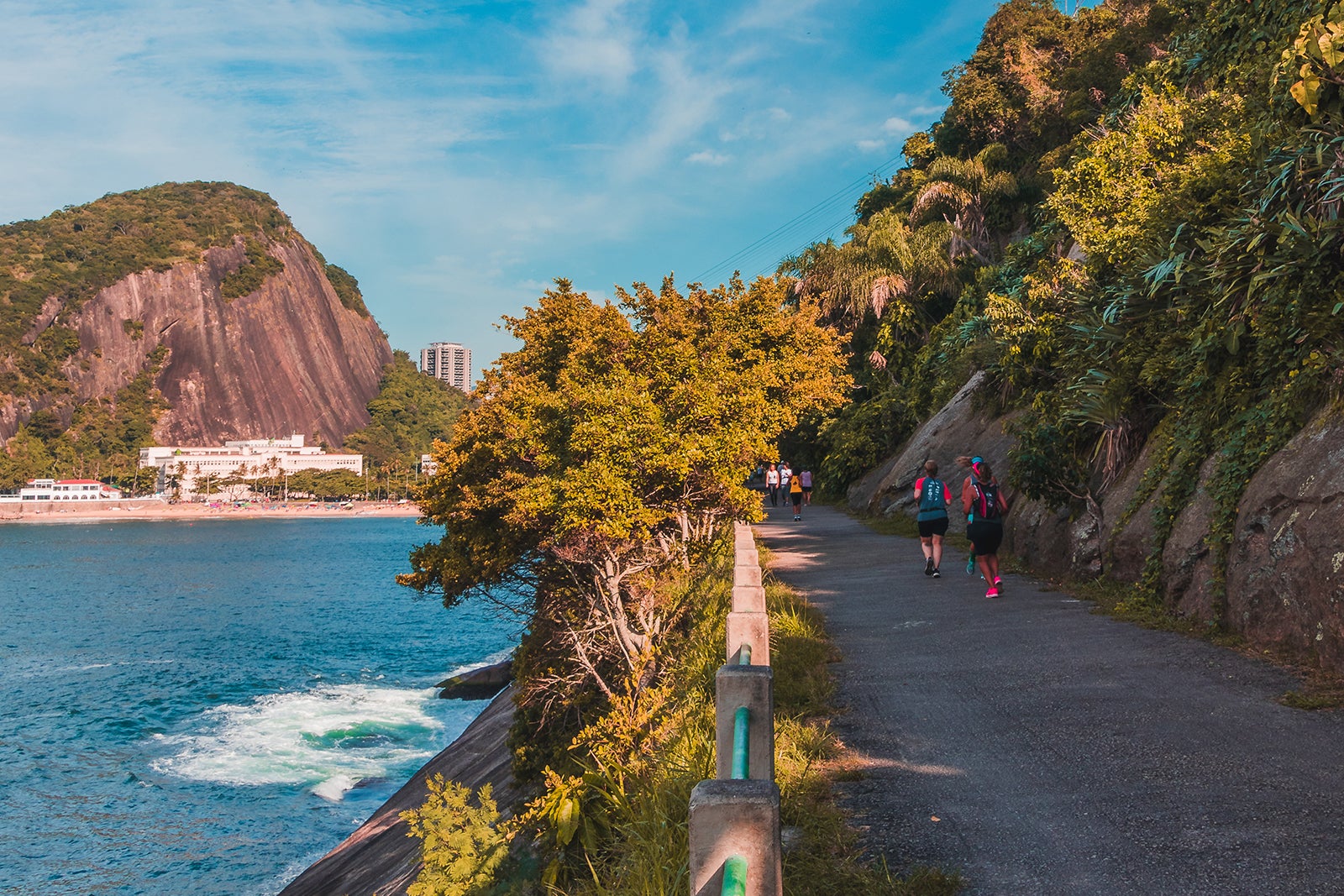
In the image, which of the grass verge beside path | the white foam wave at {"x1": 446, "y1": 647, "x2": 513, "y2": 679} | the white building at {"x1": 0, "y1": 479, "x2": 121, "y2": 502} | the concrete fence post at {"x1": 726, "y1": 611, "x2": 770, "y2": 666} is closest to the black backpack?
the grass verge beside path

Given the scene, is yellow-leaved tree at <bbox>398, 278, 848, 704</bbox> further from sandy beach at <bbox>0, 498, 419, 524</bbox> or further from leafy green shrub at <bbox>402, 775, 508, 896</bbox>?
sandy beach at <bbox>0, 498, 419, 524</bbox>

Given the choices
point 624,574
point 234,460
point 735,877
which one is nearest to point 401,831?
point 624,574

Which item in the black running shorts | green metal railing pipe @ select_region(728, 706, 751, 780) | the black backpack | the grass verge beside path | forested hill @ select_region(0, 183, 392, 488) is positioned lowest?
the grass verge beside path

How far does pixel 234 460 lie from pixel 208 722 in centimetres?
16664

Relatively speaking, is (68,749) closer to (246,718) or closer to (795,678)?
(246,718)

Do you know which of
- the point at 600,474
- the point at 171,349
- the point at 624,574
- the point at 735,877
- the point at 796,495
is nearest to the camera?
the point at 735,877

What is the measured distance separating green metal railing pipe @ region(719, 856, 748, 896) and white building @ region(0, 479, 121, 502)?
19688cm

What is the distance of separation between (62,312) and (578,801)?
694 ft

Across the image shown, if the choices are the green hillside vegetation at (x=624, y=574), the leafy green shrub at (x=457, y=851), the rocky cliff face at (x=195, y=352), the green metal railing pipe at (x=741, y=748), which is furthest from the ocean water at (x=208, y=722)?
the rocky cliff face at (x=195, y=352)

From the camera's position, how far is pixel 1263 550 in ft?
23.8

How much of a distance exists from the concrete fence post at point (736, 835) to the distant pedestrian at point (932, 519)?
10169 mm

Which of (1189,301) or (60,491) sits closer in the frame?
(1189,301)

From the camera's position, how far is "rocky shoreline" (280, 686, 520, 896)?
13258 mm

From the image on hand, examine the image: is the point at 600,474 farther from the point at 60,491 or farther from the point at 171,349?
the point at 171,349
